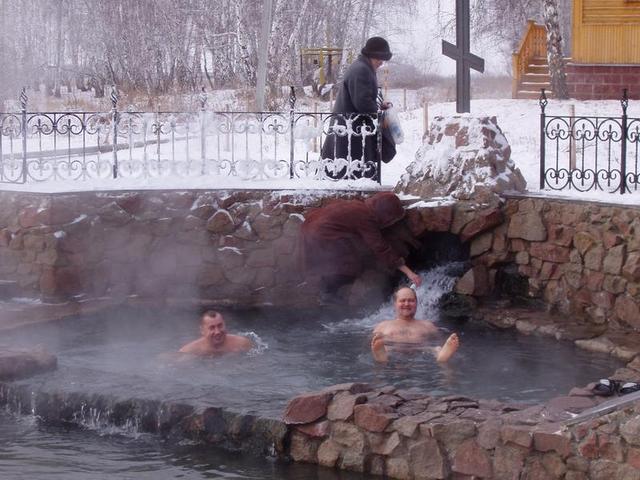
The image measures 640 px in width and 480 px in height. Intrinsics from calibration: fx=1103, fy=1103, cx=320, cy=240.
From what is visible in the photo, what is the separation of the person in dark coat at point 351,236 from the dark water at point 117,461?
3987 mm

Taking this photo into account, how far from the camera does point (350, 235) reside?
11289mm

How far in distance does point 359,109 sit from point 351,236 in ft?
5.48

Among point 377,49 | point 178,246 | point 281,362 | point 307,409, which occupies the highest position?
point 377,49

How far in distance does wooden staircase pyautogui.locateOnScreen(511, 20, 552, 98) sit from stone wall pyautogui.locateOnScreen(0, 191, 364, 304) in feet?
38.8

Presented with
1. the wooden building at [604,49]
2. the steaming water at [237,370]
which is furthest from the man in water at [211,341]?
the wooden building at [604,49]

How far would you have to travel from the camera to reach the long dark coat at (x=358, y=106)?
1195 centimetres

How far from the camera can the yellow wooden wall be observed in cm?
2123

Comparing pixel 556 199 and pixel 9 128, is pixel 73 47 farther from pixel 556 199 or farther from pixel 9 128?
pixel 556 199

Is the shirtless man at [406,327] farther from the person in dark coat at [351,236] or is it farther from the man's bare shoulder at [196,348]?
the man's bare shoulder at [196,348]

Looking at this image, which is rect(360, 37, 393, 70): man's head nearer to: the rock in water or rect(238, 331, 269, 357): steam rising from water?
the rock in water

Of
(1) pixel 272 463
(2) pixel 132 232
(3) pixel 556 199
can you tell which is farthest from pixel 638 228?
(2) pixel 132 232

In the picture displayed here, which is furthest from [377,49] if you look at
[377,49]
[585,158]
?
[585,158]

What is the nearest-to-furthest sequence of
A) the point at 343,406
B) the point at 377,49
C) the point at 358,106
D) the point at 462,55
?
1. the point at 343,406
2. the point at 377,49
3. the point at 358,106
4. the point at 462,55

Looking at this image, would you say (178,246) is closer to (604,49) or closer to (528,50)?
(604,49)
